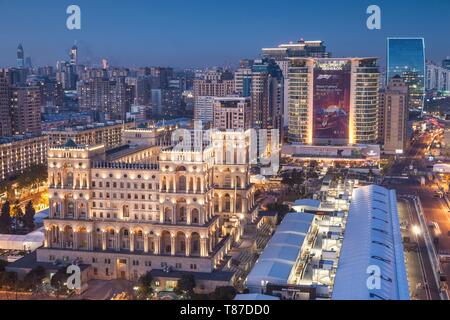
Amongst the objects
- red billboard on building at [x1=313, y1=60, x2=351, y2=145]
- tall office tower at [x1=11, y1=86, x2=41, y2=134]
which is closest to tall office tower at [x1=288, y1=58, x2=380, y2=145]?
red billboard on building at [x1=313, y1=60, x2=351, y2=145]

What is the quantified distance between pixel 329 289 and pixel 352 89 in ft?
65.3

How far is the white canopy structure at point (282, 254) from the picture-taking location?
1055 cm

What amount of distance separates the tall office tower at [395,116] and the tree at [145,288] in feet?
75.2

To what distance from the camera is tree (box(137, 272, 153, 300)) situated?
1071cm

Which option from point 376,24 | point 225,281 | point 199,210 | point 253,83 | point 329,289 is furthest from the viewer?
point 253,83

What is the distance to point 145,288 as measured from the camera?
10.8 metres

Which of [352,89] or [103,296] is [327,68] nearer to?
[352,89]

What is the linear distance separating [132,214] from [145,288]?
7.28ft

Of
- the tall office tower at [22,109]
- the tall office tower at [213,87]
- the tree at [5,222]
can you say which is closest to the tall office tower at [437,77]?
the tall office tower at [213,87]

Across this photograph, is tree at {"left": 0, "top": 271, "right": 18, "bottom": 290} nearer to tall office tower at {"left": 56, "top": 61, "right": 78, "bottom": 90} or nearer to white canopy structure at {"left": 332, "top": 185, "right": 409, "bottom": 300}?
white canopy structure at {"left": 332, "top": 185, "right": 409, "bottom": 300}

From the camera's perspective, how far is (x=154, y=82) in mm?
52312
